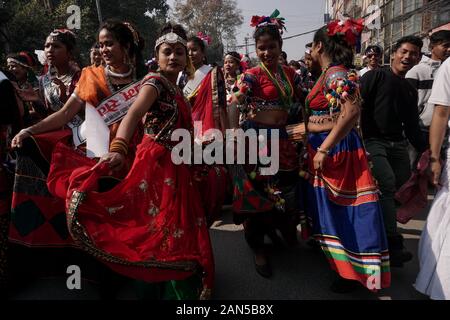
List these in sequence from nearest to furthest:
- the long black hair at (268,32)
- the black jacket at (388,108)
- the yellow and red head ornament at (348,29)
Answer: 1. the yellow and red head ornament at (348,29)
2. the long black hair at (268,32)
3. the black jacket at (388,108)

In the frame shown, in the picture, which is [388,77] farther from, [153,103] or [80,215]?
[80,215]

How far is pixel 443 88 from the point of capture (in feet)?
6.72

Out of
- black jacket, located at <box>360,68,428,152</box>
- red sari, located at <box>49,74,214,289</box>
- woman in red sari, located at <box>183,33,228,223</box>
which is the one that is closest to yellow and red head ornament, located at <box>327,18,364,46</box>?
black jacket, located at <box>360,68,428,152</box>

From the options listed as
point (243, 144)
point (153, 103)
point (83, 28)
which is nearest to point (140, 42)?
point (153, 103)

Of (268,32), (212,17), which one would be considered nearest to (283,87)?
(268,32)

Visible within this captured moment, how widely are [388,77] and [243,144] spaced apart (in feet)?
4.11

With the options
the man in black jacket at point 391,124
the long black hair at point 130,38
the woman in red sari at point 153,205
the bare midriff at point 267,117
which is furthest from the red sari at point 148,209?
the man in black jacket at point 391,124

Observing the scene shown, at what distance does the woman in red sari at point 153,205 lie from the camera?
1.73m

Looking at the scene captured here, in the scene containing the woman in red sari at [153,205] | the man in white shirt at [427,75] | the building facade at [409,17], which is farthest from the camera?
the building facade at [409,17]

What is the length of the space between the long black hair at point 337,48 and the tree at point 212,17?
41.2 metres

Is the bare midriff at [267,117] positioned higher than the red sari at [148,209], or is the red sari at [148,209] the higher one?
the bare midriff at [267,117]

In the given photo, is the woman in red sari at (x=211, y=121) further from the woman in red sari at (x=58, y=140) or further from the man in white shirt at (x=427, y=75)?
the man in white shirt at (x=427, y=75)

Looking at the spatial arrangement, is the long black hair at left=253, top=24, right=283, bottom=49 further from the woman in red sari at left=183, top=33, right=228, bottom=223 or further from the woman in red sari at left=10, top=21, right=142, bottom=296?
the woman in red sari at left=10, top=21, right=142, bottom=296

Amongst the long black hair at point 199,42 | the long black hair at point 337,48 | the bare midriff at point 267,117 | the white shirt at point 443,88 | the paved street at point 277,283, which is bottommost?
the paved street at point 277,283
